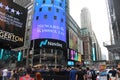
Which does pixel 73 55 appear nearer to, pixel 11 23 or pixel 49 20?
pixel 49 20

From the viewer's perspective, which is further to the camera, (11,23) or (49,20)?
(49,20)

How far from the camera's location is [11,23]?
23578 millimetres

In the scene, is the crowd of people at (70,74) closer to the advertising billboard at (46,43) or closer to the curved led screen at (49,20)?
the advertising billboard at (46,43)

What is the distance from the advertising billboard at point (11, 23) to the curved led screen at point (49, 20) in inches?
1079

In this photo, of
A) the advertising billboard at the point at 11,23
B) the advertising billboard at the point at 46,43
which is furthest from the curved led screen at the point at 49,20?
the advertising billboard at the point at 11,23

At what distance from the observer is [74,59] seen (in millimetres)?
66250

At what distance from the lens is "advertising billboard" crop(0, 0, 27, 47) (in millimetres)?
22625

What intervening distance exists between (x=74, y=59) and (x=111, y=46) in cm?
4280

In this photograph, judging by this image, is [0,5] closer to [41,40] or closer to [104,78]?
[104,78]

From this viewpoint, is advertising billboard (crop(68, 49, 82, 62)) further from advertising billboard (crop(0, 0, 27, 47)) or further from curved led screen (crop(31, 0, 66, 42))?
advertising billboard (crop(0, 0, 27, 47))

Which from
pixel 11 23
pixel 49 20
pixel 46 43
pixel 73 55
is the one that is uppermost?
pixel 49 20

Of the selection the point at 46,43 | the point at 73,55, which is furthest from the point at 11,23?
the point at 73,55

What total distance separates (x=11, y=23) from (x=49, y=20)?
31.5 m

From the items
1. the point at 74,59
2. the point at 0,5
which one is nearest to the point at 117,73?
the point at 0,5
